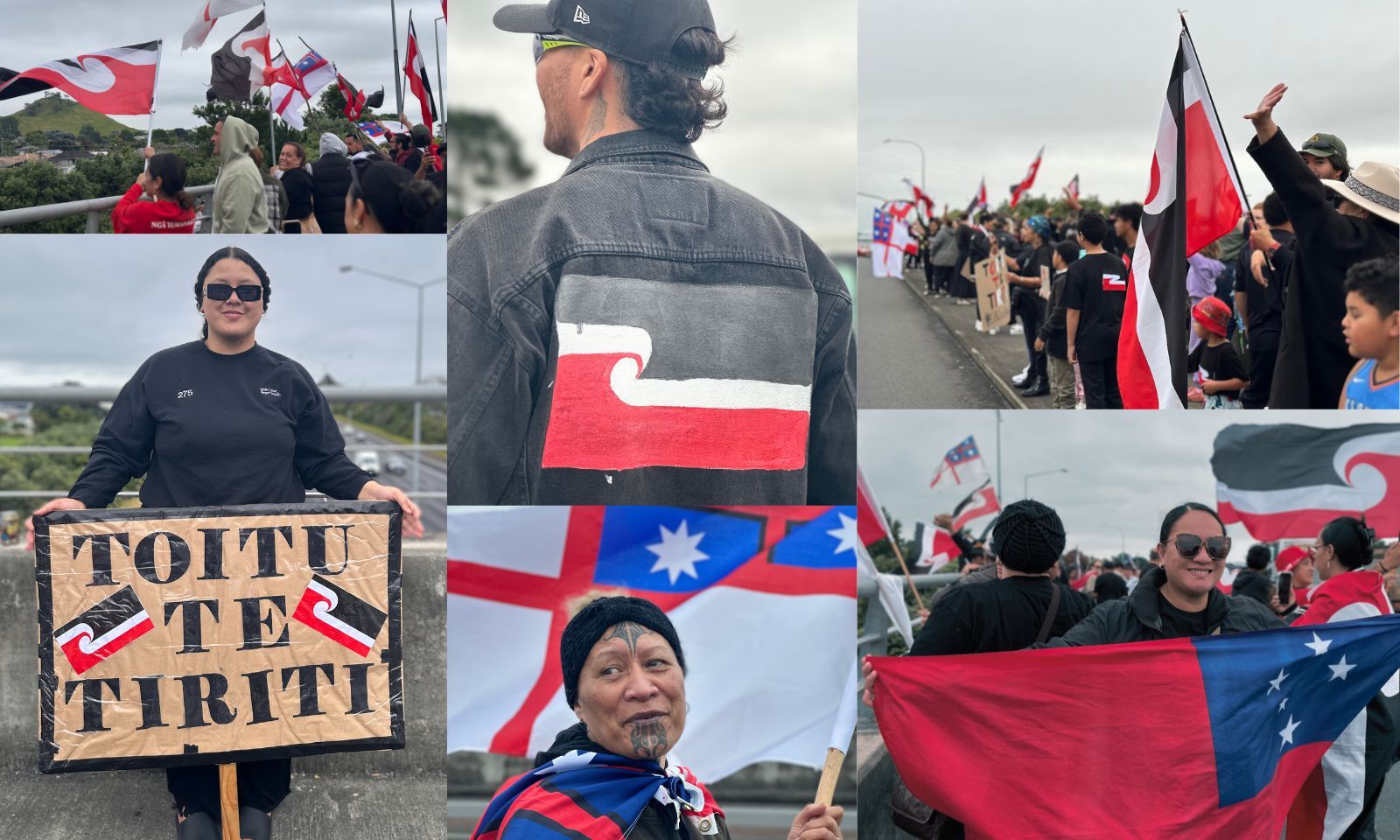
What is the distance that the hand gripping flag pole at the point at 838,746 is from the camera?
3337 millimetres

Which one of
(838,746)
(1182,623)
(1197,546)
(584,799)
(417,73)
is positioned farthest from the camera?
(417,73)

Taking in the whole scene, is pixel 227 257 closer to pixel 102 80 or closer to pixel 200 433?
pixel 200 433

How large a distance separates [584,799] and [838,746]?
966 millimetres

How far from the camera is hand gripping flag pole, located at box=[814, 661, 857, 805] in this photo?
10.9 feet

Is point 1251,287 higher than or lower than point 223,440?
higher

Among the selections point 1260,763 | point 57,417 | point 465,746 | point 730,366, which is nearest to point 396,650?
point 465,746

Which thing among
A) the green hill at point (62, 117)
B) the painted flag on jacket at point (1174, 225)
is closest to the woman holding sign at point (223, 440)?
the green hill at point (62, 117)

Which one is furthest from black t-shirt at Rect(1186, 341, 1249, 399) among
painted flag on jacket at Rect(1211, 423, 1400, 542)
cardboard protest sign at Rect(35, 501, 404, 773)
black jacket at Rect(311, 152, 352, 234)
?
black jacket at Rect(311, 152, 352, 234)

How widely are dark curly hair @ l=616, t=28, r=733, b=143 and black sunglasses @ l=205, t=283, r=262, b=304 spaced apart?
1.65 metres

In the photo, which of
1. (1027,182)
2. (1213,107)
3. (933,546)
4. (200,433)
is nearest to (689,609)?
(933,546)

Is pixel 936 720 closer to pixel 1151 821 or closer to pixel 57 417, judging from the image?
pixel 1151 821

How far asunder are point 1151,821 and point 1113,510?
1844mm

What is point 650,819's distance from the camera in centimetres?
291

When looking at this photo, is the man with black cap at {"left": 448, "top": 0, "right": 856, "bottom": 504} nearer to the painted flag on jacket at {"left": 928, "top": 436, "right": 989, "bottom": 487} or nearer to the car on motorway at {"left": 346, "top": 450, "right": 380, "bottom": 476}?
the car on motorway at {"left": 346, "top": 450, "right": 380, "bottom": 476}
